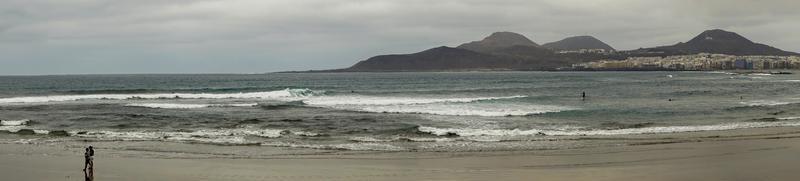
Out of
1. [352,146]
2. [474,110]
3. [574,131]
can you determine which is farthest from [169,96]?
[352,146]

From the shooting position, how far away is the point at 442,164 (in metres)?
15.3

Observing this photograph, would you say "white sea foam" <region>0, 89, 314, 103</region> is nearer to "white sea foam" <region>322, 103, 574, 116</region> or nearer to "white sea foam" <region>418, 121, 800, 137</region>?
"white sea foam" <region>322, 103, 574, 116</region>

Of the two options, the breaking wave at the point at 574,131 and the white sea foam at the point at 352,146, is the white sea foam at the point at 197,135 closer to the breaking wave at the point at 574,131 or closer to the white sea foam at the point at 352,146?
the white sea foam at the point at 352,146

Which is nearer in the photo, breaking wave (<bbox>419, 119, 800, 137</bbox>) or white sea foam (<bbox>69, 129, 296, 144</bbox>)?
white sea foam (<bbox>69, 129, 296, 144</bbox>)

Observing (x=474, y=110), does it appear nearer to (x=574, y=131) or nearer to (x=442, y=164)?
(x=574, y=131)

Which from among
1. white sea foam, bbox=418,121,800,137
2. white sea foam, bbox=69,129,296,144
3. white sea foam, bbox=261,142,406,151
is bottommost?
white sea foam, bbox=418,121,800,137

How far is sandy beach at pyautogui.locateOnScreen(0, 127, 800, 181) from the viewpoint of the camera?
44.7ft

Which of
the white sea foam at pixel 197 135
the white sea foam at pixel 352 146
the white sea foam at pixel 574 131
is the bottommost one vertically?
the white sea foam at pixel 574 131

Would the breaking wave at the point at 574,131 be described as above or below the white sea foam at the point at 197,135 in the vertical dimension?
below

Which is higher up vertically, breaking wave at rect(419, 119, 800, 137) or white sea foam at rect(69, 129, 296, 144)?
white sea foam at rect(69, 129, 296, 144)

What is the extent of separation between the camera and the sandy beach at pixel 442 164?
13625 millimetres

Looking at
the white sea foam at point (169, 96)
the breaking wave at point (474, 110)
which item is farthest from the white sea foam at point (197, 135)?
the white sea foam at point (169, 96)

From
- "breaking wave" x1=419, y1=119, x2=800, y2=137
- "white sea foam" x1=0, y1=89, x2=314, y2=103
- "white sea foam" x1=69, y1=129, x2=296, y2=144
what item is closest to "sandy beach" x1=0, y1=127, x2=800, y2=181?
"white sea foam" x1=69, y1=129, x2=296, y2=144

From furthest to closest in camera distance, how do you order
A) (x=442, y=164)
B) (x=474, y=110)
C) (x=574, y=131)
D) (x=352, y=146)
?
(x=474, y=110)
(x=574, y=131)
(x=352, y=146)
(x=442, y=164)
